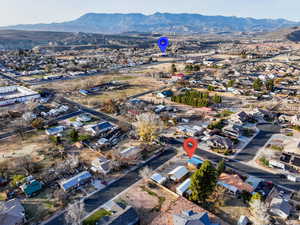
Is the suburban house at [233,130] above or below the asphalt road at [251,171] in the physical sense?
above

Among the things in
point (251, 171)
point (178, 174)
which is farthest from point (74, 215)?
point (251, 171)

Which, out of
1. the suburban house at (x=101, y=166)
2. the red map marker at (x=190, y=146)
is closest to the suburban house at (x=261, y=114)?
the red map marker at (x=190, y=146)

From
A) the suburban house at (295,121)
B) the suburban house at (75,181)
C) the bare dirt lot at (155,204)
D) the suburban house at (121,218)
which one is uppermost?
the suburban house at (295,121)

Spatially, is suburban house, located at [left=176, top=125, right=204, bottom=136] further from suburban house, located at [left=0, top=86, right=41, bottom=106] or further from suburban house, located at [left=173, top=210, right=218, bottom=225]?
suburban house, located at [left=0, top=86, right=41, bottom=106]

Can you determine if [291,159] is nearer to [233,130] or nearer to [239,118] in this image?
[233,130]

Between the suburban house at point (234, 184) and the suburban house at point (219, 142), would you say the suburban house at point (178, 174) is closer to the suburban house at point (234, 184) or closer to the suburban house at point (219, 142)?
the suburban house at point (234, 184)
